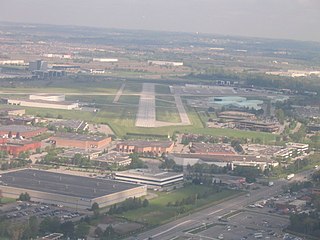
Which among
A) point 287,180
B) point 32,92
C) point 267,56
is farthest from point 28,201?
point 267,56

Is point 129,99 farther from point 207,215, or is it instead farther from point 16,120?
point 207,215

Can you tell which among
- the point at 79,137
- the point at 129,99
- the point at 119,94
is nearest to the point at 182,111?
the point at 129,99

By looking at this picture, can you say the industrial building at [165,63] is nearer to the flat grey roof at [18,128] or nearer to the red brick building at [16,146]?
the flat grey roof at [18,128]

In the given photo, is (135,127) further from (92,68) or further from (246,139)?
(92,68)

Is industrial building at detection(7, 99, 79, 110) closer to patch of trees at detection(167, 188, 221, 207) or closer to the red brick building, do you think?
the red brick building

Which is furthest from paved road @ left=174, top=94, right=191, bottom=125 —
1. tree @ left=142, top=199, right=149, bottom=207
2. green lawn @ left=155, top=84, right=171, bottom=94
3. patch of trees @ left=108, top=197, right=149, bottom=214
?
patch of trees @ left=108, top=197, right=149, bottom=214

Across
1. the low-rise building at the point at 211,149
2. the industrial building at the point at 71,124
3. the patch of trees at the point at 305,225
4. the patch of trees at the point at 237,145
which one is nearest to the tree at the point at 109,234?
the patch of trees at the point at 305,225

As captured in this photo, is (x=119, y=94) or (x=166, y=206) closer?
(x=166, y=206)
